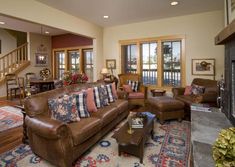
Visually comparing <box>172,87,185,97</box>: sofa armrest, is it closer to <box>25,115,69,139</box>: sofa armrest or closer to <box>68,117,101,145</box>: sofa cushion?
<box>68,117,101,145</box>: sofa cushion

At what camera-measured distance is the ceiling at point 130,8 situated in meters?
3.75

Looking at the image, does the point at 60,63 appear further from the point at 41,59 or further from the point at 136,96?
the point at 136,96

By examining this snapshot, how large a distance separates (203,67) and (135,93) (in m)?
2.17

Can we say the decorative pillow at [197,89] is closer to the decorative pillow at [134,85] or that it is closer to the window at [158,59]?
the window at [158,59]

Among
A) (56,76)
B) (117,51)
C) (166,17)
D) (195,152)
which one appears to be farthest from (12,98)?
(195,152)

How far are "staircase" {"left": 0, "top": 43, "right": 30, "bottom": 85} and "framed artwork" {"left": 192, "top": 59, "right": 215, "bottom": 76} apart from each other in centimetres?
698

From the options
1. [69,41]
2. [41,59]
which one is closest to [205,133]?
[69,41]

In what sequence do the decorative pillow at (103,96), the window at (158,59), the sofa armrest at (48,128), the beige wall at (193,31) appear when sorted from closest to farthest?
the sofa armrest at (48,128), the decorative pillow at (103,96), the beige wall at (193,31), the window at (158,59)

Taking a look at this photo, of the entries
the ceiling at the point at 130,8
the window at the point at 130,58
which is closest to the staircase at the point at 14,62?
the ceiling at the point at 130,8

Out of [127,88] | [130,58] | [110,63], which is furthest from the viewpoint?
[110,63]

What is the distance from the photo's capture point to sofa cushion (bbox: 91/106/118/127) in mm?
2727

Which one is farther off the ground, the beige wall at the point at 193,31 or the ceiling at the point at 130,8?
the ceiling at the point at 130,8

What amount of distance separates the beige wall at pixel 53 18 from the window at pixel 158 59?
0.96 meters

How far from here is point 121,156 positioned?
7.63ft
